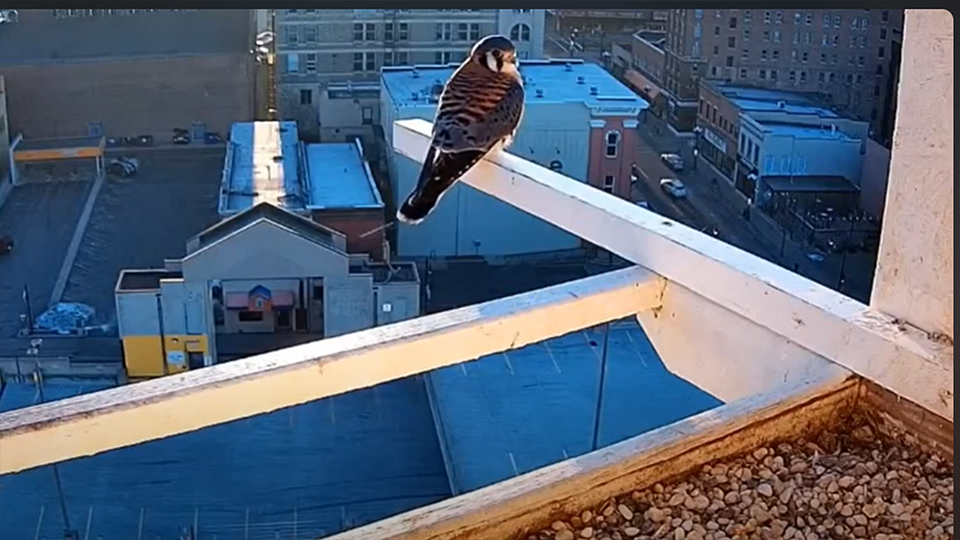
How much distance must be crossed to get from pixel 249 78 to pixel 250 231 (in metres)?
4.15

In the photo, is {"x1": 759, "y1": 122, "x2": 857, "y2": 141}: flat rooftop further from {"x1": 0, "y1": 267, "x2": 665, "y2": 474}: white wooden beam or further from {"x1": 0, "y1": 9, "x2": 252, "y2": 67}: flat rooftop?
{"x1": 0, "y1": 267, "x2": 665, "y2": 474}: white wooden beam

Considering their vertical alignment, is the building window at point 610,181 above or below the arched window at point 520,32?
below

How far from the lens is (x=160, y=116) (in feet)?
33.1

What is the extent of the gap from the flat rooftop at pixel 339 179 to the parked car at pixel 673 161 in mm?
2441

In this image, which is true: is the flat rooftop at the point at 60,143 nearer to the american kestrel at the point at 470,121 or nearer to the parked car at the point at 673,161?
the parked car at the point at 673,161

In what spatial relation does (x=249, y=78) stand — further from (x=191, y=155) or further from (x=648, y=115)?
(x=648, y=115)

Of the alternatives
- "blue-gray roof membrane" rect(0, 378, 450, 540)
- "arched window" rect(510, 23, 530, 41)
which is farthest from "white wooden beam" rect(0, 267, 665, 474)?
"arched window" rect(510, 23, 530, 41)

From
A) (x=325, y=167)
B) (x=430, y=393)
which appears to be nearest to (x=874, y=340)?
(x=430, y=393)

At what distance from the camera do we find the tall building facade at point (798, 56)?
30.3 ft

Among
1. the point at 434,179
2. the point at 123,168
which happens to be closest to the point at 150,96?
the point at 123,168

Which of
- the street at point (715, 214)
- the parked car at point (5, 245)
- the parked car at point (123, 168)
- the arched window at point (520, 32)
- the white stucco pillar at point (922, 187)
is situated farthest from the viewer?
the arched window at point (520, 32)

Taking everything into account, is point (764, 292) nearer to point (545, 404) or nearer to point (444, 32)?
point (545, 404)

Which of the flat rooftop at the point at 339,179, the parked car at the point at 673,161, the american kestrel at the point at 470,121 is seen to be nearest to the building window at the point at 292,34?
the flat rooftop at the point at 339,179

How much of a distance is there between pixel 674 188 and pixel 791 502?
8016 millimetres
